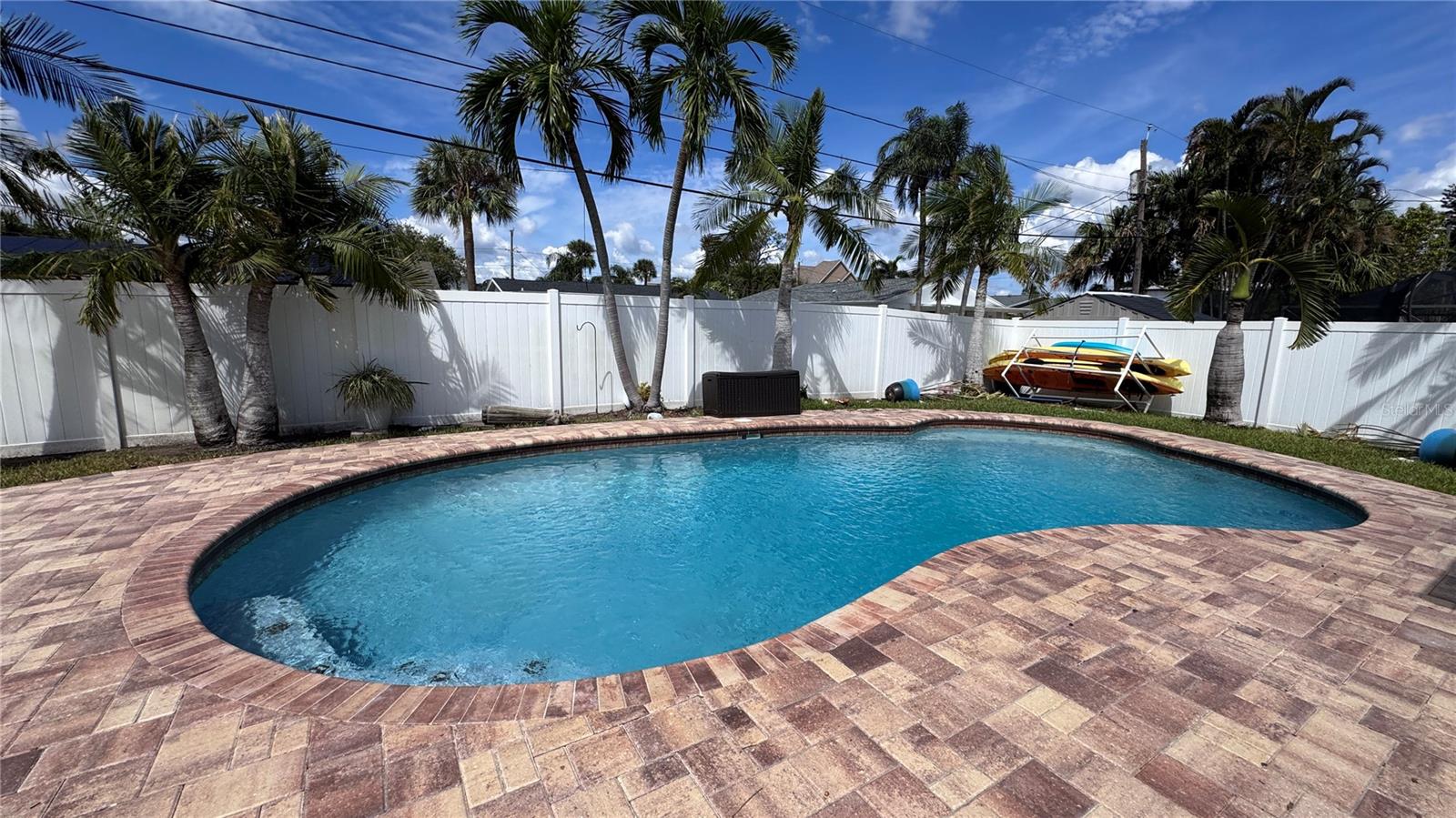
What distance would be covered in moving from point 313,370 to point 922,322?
39.9 feet

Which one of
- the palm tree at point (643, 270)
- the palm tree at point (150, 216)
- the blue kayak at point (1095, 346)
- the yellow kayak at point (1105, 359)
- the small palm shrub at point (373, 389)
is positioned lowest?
the small palm shrub at point (373, 389)

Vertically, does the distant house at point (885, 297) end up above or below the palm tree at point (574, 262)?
below

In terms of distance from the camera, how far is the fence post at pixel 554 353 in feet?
29.8

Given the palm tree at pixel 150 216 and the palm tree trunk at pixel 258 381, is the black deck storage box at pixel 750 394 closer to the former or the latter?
the palm tree trunk at pixel 258 381

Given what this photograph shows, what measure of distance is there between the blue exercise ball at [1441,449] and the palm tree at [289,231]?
44.5 feet

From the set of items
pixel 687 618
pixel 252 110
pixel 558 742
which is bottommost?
pixel 687 618

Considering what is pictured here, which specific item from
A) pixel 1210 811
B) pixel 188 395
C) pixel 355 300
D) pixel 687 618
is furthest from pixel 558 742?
pixel 355 300

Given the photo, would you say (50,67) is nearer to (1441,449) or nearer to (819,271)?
(1441,449)

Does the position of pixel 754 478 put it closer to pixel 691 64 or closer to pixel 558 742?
pixel 558 742

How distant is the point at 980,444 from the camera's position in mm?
8891

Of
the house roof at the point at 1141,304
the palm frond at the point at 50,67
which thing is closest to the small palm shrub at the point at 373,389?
the palm frond at the point at 50,67

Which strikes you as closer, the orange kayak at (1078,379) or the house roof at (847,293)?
the orange kayak at (1078,379)

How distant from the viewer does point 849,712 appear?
7.34ft

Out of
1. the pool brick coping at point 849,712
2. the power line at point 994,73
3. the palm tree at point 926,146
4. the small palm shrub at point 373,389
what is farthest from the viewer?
the palm tree at point 926,146
